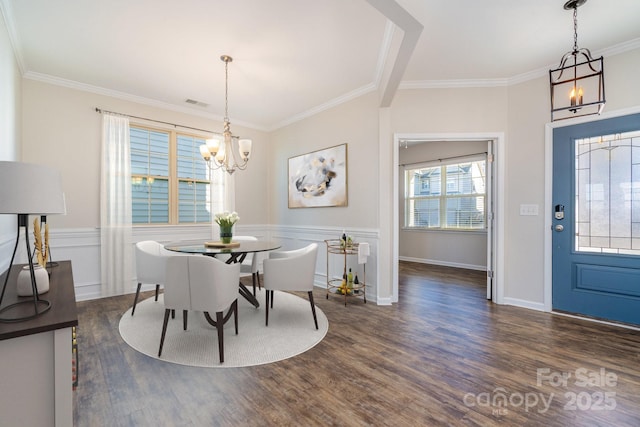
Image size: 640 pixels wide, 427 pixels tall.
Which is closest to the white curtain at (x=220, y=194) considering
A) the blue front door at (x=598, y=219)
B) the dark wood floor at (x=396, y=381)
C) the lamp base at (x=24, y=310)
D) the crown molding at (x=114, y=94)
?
the crown molding at (x=114, y=94)

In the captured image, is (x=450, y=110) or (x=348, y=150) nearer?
(x=450, y=110)

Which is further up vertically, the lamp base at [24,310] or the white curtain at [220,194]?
the white curtain at [220,194]

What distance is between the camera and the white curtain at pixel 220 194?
188 inches

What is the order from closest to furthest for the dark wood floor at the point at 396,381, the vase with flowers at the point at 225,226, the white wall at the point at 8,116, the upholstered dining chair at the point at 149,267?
the dark wood floor at the point at 396,381, the white wall at the point at 8,116, the upholstered dining chair at the point at 149,267, the vase with flowers at the point at 225,226

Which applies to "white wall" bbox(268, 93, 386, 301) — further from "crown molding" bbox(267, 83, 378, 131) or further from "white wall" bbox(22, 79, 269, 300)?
"white wall" bbox(22, 79, 269, 300)

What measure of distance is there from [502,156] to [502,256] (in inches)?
48.3

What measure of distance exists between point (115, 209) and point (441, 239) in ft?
19.6

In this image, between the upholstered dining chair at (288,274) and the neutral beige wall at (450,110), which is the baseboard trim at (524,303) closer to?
the neutral beige wall at (450,110)

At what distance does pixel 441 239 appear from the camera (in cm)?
643

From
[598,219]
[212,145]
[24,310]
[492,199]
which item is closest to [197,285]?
[24,310]

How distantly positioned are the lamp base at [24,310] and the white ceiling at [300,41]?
2.27m

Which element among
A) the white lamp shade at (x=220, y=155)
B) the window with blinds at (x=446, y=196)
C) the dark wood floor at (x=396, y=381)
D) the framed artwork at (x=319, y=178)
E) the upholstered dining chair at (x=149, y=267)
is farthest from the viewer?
the window with blinds at (x=446, y=196)

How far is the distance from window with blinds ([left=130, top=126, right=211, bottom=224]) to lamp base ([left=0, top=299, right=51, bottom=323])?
10.5ft

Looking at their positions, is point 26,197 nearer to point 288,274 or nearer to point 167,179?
point 288,274
